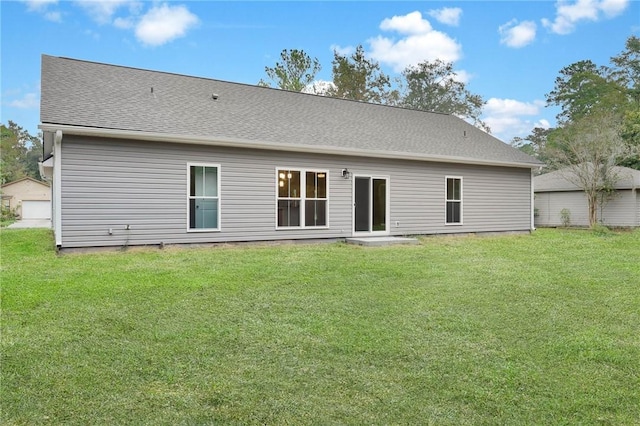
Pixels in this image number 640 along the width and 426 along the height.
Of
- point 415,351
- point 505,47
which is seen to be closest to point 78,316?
A: point 415,351

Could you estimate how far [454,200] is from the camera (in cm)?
1310

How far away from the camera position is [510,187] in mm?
14219

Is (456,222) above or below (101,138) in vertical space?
below

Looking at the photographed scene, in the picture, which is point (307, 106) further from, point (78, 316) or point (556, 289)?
point (78, 316)

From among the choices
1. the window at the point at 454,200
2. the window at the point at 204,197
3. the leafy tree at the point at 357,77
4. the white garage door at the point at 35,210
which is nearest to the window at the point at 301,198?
the window at the point at 204,197

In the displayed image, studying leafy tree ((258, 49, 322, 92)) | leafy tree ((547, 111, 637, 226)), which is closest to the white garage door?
leafy tree ((258, 49, 322, 92))

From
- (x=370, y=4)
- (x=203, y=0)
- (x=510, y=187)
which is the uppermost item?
(x=370, y=4)

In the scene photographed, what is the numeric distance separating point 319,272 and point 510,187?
32.1 ft

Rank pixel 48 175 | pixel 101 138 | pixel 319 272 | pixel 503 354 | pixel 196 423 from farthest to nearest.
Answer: pixel 48 175 < pixel 101 138 < pixel 319 272 < pixel 503 354 < pixel 196 423

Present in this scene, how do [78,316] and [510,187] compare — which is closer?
[78,316]

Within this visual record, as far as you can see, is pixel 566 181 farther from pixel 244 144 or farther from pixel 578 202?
pixel 244 144

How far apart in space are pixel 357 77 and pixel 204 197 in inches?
894

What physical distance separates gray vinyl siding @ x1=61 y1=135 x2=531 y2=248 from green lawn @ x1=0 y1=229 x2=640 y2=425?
1814mm

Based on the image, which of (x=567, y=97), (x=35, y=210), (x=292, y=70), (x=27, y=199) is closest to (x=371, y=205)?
(x=292, y=70)
